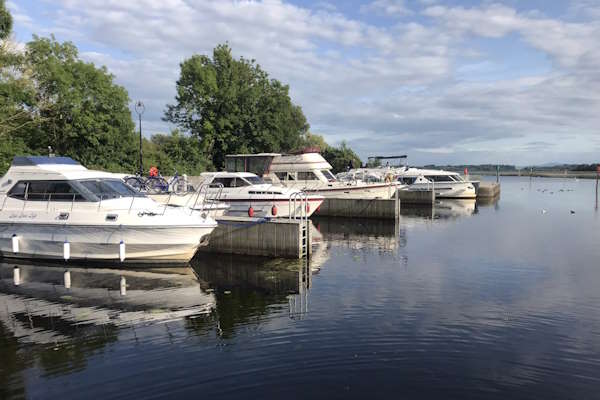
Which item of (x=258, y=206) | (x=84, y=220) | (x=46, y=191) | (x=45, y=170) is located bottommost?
(x=84, y=220)

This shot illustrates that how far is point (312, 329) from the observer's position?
9.12 meters

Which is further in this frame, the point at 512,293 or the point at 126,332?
the point at 512,293

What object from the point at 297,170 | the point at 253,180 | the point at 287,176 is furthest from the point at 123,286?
the point at 297,170

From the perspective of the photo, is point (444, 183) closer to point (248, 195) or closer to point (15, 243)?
point (248, 195)

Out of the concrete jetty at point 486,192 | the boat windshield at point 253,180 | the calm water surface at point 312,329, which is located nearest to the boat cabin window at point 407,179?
the concrete jetty at point 486,192

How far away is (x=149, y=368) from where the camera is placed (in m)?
7.38

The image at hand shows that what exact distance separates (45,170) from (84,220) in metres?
2.56

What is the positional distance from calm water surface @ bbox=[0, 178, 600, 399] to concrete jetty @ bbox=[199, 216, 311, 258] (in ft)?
2.21

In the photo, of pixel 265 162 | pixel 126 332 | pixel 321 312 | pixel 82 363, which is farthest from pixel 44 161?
pixel 265 162

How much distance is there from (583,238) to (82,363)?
73.8 feet

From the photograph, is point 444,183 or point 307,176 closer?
point 307,176

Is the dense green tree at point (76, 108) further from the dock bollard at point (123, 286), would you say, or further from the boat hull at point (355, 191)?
the dock bollard at point (123, 286)

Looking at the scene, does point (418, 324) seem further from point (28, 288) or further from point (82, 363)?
point (28, 288)

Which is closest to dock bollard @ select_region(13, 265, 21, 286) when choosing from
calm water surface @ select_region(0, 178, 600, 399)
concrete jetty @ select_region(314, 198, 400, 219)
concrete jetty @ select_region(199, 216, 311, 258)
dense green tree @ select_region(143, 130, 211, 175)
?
calm water surface @ select_region(0, 178, 600, 399)
